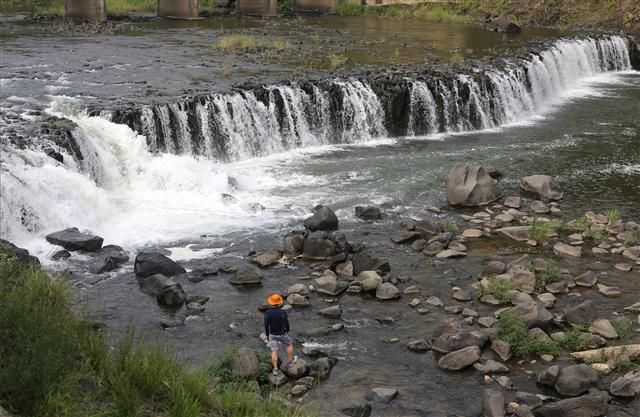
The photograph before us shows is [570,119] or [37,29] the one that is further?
[37,29]

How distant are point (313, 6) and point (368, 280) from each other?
45.9 meters

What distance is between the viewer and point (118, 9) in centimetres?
5025

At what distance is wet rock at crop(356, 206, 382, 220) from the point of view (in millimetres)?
17547

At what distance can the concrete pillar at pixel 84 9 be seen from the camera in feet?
145

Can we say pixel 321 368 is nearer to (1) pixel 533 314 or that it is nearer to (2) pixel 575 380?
(2) pixel 575 380

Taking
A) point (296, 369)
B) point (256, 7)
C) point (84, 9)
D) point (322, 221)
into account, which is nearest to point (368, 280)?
point (322, 221)

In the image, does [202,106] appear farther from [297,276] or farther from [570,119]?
[570,119]

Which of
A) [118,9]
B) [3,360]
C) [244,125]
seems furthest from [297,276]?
[118,9]

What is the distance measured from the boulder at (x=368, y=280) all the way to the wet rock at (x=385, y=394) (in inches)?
135

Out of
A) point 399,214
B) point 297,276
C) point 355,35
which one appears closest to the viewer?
point 297,276

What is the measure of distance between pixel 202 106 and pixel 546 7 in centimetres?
3571

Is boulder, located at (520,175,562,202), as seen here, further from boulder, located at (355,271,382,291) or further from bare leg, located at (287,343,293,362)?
bare leg, located at (287,343,293,362)

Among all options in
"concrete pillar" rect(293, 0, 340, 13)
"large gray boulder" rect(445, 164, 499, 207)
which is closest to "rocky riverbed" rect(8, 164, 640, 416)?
"large gray boulder" rect(445, 164, 499, 207)

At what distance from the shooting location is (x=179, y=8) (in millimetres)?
47750
